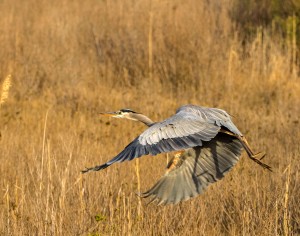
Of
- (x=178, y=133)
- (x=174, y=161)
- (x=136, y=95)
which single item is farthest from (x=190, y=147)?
(x=136, y=95)

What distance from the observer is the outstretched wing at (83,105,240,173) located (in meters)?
4.13

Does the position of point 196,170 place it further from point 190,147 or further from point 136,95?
point 136,95

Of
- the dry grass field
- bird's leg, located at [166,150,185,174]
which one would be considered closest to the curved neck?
bird's leg, located at [166,150,185,174]

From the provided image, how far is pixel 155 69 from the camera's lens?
32.3ft

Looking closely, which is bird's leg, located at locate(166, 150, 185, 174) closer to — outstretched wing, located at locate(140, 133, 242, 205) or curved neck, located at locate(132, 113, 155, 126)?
outstretched wing, located at locate(140, 133, 242, 205)

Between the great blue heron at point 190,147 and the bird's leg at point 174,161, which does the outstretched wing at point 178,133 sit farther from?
the bird's leg at point 174,161

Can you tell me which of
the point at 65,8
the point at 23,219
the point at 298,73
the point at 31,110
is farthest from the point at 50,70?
the point at 23,219

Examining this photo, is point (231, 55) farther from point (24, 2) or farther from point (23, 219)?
point (23, 219)

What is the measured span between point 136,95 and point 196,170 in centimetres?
433

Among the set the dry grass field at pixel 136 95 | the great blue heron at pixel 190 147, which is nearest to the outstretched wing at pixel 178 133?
the great blue heron at pixel 190 147

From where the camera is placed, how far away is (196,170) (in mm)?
4891

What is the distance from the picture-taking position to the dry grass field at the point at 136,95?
5039mm

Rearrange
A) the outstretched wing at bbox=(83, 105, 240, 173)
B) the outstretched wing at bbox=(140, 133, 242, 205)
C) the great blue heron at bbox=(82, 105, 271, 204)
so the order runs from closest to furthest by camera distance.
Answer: the outstretched wing at bbox=(83, 105, 240, 173), the great blue heron at bbox=(82, 105, 271, 204), the outstretched wing at bbox=(140, 133, 242, 205)

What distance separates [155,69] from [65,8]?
241cm
